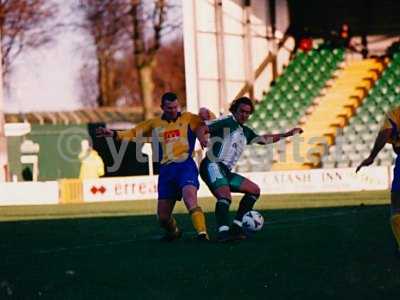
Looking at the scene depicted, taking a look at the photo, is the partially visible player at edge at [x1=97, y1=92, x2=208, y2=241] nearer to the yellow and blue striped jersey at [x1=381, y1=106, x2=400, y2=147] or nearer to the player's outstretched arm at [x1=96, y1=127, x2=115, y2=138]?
the player's outstretched arm at [x1=96, y1=127, x2=115, y2=138]

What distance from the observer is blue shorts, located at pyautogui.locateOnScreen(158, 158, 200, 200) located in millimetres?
13125

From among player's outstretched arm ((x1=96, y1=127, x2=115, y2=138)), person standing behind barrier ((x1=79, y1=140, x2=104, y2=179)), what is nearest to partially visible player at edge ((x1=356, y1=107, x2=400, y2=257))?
player's outstretched arm ((x1=96, y1=127, x2=115, y2=138))

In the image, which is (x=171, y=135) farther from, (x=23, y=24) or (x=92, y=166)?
(x=23, y=24)

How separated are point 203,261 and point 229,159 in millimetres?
2848

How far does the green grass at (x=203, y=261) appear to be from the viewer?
856cm

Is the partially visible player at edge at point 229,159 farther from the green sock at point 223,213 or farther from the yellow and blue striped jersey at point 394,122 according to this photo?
the yellow and blue striped jersey at point 394,122

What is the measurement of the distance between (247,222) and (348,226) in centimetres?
178

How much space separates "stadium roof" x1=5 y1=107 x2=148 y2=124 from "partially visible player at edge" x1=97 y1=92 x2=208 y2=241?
1618 inches

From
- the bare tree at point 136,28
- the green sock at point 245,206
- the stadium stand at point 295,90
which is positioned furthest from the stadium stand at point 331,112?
the green sock at point 245,206

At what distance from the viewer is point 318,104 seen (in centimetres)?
3509

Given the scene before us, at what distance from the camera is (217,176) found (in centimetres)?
1320

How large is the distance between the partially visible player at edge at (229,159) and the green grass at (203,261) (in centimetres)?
46

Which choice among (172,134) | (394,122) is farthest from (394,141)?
(172,134)

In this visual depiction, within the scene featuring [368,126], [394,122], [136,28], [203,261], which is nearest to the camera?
[394,122]
